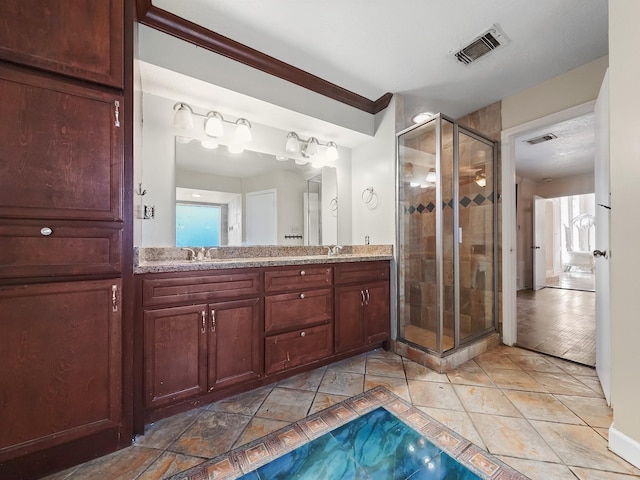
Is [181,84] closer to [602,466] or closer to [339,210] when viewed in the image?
[339,210]

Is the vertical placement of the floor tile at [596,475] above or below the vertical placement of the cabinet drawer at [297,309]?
below

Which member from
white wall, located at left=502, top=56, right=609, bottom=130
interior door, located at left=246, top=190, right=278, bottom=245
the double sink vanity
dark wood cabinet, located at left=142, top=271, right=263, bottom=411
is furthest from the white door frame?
dark wood cabinet, located at left=142, top=271, right=263, bottom=411

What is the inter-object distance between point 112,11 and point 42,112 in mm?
595

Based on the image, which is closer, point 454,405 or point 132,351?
point 132,351

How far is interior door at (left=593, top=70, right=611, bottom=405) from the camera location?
1596 mm

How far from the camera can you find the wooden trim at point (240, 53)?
1640 mm

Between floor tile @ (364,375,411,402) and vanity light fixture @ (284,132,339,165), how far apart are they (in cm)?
207

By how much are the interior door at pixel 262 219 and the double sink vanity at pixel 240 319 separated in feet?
0.33

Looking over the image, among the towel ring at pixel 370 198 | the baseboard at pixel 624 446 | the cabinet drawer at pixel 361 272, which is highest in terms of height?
the towel ring at pixel 370 198

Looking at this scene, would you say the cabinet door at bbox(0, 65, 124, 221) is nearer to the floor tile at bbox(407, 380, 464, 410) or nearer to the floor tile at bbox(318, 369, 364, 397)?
the floor tile at bbox(318, 369, 364, 397)

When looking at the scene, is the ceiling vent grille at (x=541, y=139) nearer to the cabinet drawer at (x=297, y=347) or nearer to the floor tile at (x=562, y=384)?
the floor tile at (x=562, y=384)

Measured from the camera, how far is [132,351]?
1338 millimetres

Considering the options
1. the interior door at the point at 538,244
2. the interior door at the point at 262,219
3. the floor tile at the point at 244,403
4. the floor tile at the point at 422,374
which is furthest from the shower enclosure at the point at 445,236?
the interior door at the point at 538,244

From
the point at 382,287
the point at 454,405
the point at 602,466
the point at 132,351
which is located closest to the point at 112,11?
the point at 132,351
